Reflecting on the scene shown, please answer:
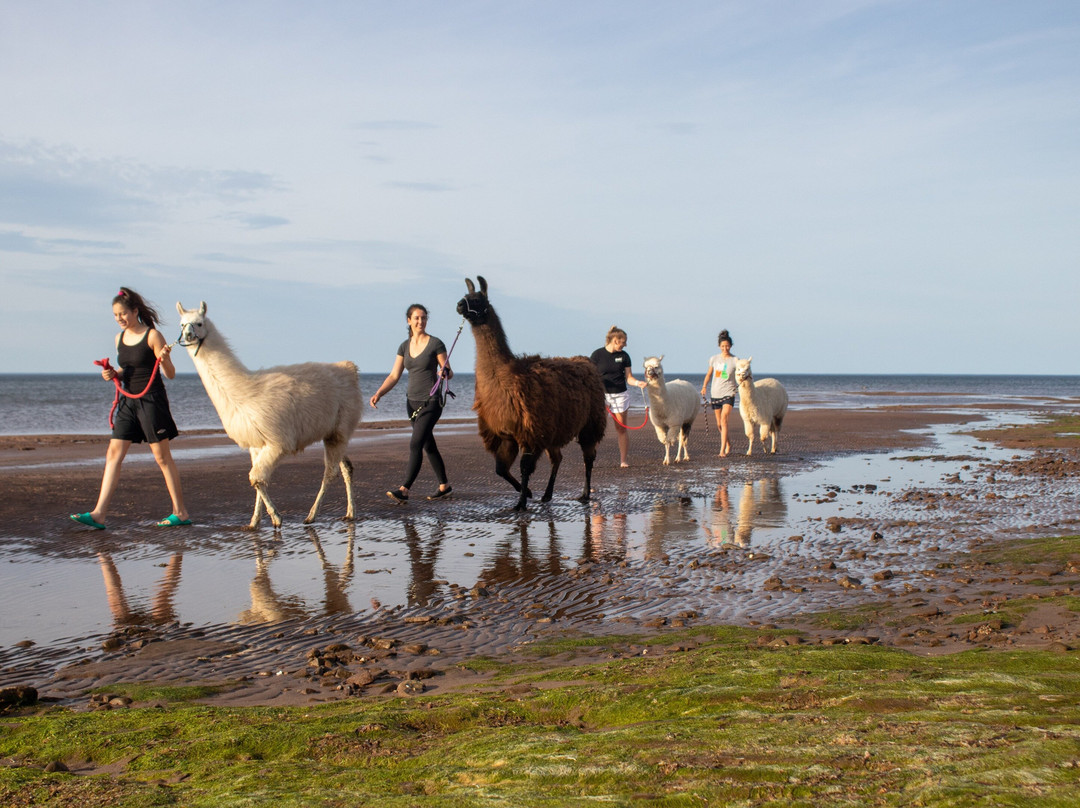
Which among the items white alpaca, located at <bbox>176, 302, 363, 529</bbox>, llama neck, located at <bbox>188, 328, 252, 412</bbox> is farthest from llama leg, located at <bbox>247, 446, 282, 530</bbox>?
llama neck, located at <bbox>188, 328, 252, 412</bbox>

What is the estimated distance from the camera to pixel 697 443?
20266 mm

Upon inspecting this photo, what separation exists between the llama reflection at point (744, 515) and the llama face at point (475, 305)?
3.53 meters

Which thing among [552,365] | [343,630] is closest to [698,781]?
[343,630]

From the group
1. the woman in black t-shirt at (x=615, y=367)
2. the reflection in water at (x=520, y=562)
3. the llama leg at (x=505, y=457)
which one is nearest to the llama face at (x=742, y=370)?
the woman in black t-shirt at (x=615, y=367)

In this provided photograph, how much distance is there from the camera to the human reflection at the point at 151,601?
5.36 meters

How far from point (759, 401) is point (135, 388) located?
11.9 m

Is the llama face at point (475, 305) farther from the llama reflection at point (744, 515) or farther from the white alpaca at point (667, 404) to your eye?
the white alpaca at point (667, 404)

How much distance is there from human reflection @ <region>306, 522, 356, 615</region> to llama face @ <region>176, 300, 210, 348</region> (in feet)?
7.66

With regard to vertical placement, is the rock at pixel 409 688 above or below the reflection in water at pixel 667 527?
above

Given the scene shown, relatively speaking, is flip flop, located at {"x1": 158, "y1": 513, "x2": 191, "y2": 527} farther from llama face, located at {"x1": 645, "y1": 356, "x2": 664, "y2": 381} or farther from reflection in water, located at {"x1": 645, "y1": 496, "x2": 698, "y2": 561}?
llama face, located at {"x1": 645, "y1": 356, "x2": 664, "y2": 381}

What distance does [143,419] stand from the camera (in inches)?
342

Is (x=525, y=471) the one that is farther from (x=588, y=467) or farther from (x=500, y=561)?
(x=500, y=561)

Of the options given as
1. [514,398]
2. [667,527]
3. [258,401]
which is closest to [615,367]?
[514,398]

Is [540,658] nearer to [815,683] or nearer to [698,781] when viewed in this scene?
[815,683]
